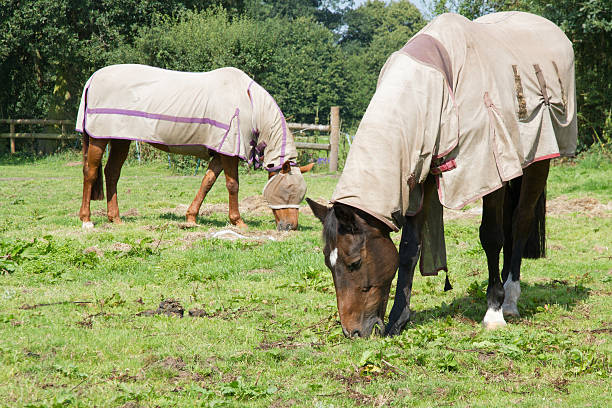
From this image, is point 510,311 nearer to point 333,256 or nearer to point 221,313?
point 333,256

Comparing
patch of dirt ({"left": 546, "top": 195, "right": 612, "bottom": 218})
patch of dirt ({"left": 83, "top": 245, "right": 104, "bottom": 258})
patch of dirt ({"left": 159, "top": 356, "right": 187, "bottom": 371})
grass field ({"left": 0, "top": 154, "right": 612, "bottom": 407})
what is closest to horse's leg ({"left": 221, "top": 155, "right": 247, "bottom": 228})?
grass field ({"left": 0, "top": 154, "right": 612, "bottom": 407})

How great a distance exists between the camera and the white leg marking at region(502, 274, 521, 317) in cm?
510

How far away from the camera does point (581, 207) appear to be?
1059 cm

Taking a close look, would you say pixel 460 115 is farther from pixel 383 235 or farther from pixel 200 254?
pixel 200 254

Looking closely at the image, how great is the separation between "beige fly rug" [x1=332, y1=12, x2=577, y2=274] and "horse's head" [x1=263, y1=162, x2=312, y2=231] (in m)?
4.76

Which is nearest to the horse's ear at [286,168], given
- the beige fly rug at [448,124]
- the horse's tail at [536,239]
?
the horse's tail at [536,239]

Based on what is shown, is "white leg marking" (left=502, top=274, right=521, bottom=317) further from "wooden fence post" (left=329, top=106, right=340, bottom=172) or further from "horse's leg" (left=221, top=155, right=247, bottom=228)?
"wooden fence post" (left=329, top=106, right=340, bottom=172)

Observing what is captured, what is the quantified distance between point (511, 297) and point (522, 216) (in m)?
0.71

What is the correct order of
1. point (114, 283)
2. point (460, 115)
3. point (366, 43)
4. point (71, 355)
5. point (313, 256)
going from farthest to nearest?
1. point (366, 43)
2. point (313, 256)
3. point (114, 283)
4. point (460, 115)
5. point (71, 355)

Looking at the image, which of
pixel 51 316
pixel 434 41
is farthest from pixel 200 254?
pixel 434 41

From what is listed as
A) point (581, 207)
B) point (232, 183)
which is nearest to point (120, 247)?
point (232, 183)

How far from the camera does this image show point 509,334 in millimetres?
4270

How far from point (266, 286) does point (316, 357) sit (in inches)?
84.6

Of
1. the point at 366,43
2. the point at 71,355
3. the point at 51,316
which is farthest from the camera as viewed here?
the point at 366,43
